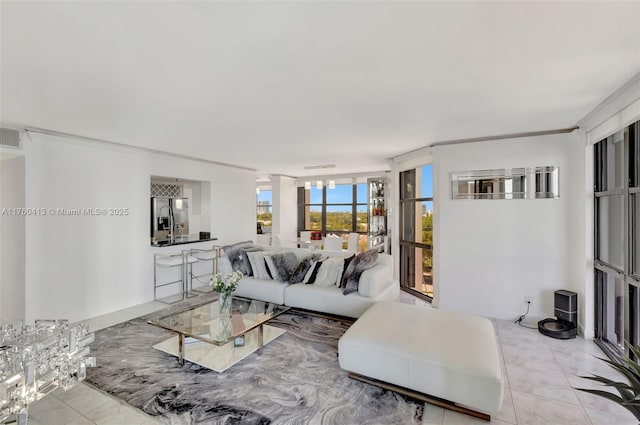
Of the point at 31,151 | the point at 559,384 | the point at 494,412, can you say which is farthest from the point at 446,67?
the point at 31,151

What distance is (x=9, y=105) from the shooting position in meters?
2.77

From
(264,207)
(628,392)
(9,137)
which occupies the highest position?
(9,137)

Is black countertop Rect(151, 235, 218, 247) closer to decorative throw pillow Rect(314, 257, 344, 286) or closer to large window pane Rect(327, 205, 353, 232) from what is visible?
decorative throw pillow Rect(314, 257, 344, 286)

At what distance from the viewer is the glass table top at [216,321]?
287 centimetres

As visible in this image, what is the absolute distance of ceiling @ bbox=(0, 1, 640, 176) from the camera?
1.50m

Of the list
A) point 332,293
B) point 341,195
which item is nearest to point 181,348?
point 332,293

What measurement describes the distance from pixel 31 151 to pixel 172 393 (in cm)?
347

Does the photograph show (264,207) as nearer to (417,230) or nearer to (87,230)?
(417,230)

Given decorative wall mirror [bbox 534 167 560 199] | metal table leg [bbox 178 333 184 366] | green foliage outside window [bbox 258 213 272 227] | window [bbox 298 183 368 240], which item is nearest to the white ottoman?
metal table leg [bbox 178 333 184 366]

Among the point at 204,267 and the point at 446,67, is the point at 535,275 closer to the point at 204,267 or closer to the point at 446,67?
the point at 446,67

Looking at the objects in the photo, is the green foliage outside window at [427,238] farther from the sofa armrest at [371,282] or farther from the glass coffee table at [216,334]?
the glass coffee table at [216,334]

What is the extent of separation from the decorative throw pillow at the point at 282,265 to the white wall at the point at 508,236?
2299 mm

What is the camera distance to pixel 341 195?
9.08 metres

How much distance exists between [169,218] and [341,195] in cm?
497
